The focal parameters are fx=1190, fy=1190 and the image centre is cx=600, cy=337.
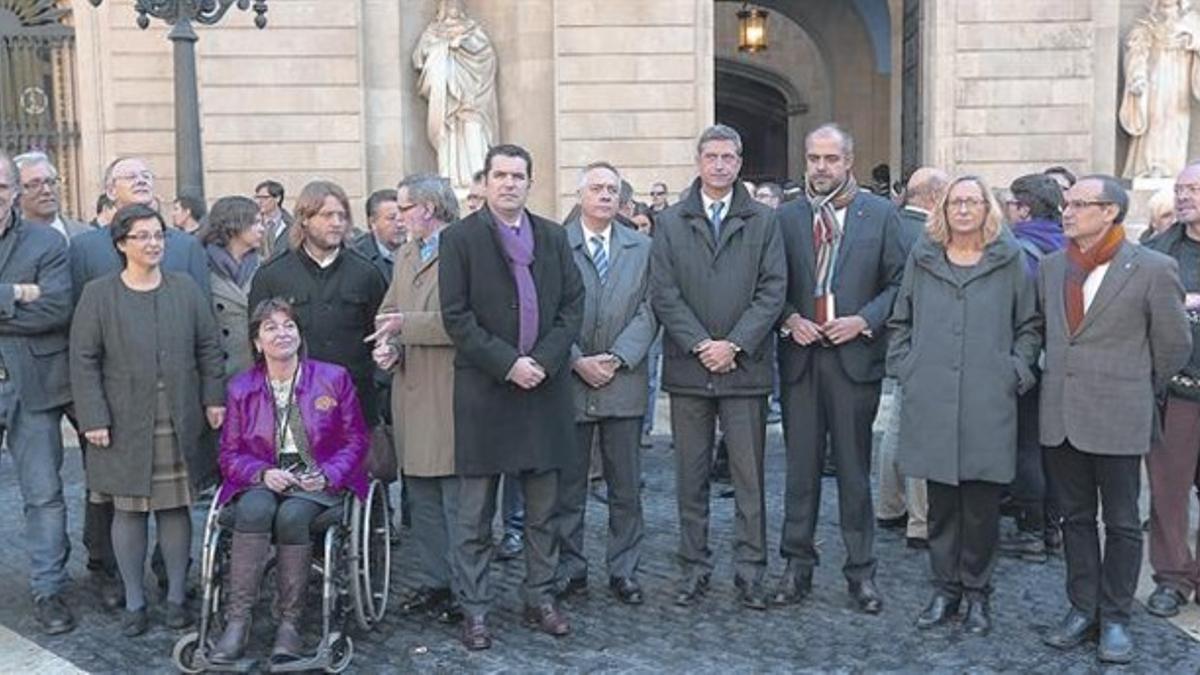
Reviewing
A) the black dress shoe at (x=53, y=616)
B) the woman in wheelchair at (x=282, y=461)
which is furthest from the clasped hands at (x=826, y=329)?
the black dress shoe at (x=53, y=616)

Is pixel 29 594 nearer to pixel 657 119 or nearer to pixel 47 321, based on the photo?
pixel 47 321

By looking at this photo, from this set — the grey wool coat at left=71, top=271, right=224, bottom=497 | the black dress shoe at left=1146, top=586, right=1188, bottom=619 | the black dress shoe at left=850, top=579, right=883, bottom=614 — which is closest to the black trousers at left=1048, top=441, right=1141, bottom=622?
the black dress shoe at left=1146, top=586, right=1188, bottom=619

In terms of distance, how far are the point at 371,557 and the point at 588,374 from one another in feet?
4.16

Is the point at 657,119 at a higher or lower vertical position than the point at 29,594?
higher

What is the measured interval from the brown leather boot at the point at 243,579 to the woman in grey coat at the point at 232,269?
1.06 m

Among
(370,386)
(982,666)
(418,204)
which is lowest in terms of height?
(982,666)

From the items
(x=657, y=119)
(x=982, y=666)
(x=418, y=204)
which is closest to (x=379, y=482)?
(x=418, y=204)

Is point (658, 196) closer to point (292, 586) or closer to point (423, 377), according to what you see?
point (423, 377)

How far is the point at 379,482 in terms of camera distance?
210 inches

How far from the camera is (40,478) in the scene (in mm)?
5426

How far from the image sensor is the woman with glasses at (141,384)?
200 inches

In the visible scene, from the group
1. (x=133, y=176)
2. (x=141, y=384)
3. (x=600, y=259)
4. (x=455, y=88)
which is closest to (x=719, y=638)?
(x=600, y=259)

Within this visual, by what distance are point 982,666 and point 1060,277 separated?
1.62 meters

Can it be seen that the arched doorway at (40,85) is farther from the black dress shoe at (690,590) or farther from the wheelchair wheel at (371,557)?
the black dress shoe at (690,590)
